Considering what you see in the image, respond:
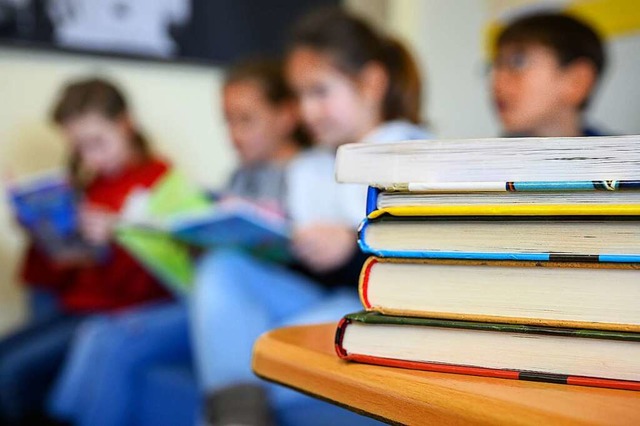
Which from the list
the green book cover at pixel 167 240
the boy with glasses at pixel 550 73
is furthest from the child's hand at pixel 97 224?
the boy with glasses at pixel 550 73

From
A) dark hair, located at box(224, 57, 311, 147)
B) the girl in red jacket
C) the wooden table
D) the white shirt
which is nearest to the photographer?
the wooden table

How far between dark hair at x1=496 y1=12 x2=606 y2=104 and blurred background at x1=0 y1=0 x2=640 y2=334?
6.7 inches

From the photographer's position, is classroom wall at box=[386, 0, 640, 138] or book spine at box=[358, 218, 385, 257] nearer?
book spine at box=[358, 218, 385, 257]

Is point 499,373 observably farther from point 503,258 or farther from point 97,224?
point 97,224

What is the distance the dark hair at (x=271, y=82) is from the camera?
153cm

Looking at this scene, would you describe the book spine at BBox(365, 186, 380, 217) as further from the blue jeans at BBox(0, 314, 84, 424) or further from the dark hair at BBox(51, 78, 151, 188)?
the dark hair at BBox(51, 78, 151, 188)

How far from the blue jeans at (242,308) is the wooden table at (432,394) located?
51 cm

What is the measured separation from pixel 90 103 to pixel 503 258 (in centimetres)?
141

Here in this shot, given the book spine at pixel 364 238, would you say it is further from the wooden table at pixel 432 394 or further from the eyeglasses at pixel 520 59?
the eyeglasses at pixel 520 59

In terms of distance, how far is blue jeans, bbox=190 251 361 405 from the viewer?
3.01 feet

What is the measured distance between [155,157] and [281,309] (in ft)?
2.48

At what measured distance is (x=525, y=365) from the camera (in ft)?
0.99

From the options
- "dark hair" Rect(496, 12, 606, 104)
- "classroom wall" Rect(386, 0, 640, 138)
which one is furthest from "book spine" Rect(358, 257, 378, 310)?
"classroom wall" Rect(386, 0, 640, 138)

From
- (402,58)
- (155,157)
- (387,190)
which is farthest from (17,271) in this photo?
(387,190)
